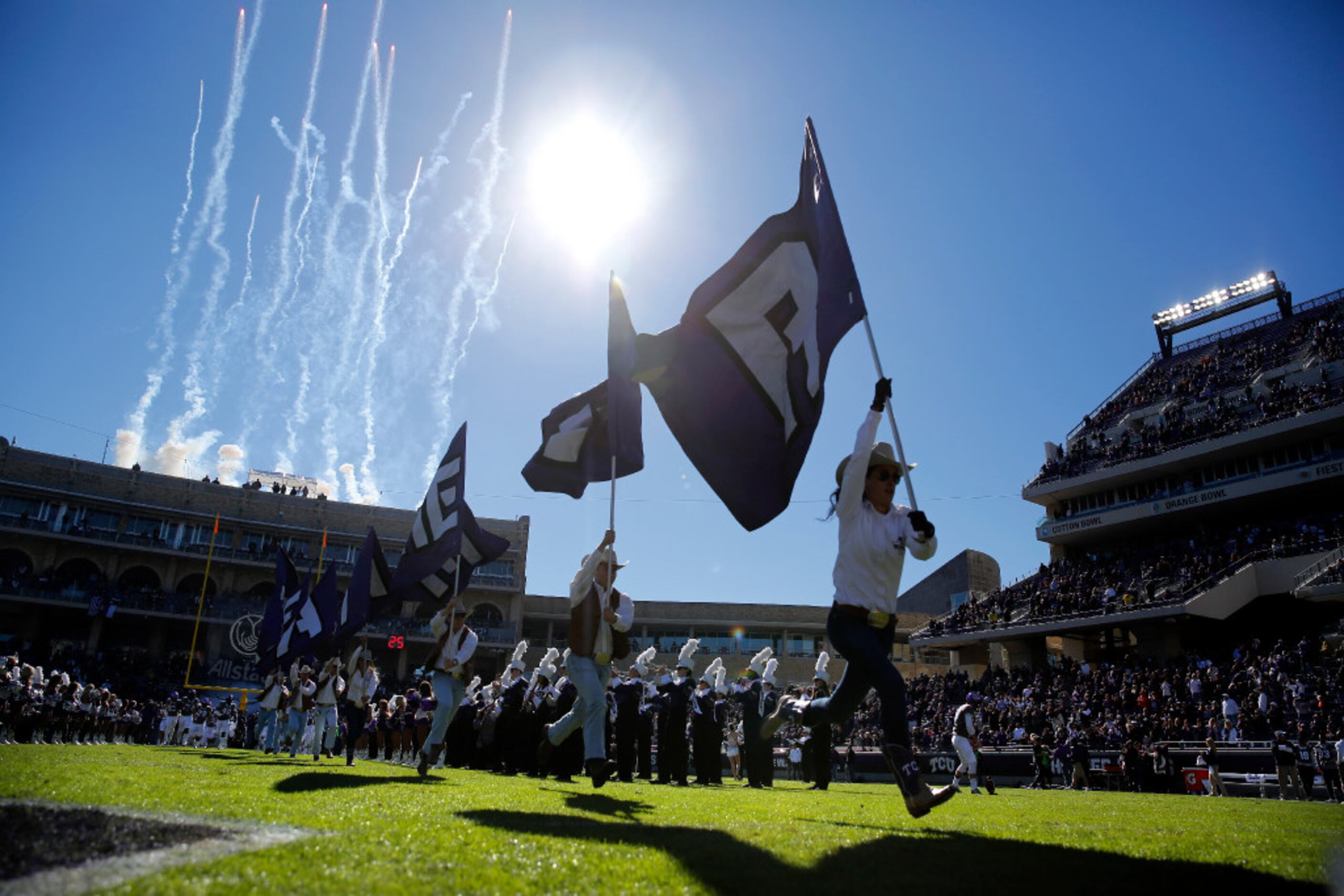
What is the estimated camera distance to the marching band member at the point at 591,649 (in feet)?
25.0

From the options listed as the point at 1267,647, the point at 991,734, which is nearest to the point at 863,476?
the point at 991,734

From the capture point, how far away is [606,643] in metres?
7.83

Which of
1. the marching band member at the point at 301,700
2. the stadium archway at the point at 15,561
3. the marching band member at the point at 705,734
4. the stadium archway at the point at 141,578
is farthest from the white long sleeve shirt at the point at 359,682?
the stadium archway at the point at 15,561

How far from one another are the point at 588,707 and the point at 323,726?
10.4 meters

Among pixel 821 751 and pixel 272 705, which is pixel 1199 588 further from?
pixel 272 705

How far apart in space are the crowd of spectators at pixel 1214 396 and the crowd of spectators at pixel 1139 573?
4.77 meters

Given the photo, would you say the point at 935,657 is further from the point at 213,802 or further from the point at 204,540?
the point at 213,802

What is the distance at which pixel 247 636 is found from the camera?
148 ft

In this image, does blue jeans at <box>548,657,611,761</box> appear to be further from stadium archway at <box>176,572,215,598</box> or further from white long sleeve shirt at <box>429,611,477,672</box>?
stadium archway at <box>176,572,215,598</box>

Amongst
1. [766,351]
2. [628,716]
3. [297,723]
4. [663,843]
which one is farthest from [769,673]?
[663,843]

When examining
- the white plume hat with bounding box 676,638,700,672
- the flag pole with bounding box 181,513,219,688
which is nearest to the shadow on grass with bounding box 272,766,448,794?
the white plume hat with bounding box 676,638,700,672

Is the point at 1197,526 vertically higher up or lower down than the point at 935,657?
higher up

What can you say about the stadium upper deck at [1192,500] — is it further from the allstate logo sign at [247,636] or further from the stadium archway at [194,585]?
A: the stadium archway at [194,585]

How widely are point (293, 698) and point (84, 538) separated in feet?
146
